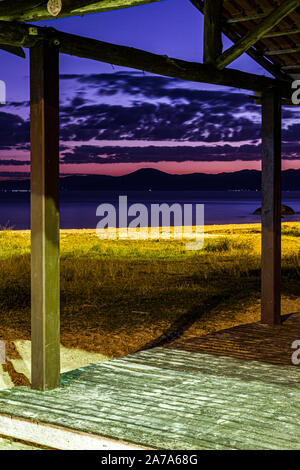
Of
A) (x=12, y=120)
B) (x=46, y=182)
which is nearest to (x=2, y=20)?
(x=46, y=182)

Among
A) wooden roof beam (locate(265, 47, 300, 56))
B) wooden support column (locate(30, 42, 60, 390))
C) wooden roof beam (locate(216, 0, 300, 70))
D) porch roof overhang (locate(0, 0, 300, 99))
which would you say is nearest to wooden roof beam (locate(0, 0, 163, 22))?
porch roof overhang (locate(0, 0, 300, 99))

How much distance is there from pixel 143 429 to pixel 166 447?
0.32 meters

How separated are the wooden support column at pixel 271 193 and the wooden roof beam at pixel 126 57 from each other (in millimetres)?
408

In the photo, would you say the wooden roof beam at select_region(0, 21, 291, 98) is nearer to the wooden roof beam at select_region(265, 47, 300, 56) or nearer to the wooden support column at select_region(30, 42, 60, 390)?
the wooden support column at select_region(30, 42, 60, 390)

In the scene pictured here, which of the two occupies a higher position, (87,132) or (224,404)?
(87,132)

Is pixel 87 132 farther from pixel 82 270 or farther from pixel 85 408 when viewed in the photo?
pixel 85 408

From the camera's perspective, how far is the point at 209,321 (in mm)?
10078

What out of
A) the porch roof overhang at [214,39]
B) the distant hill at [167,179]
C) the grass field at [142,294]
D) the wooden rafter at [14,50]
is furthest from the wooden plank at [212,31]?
the distant hill at [167,179]

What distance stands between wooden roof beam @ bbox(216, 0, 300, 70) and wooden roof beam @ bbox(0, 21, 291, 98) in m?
0.20

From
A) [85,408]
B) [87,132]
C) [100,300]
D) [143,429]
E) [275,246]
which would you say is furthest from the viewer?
[87,132]

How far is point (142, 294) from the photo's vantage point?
12609 mm

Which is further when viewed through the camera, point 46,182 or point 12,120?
point 12,120

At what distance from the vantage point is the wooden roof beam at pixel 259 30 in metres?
5.93
